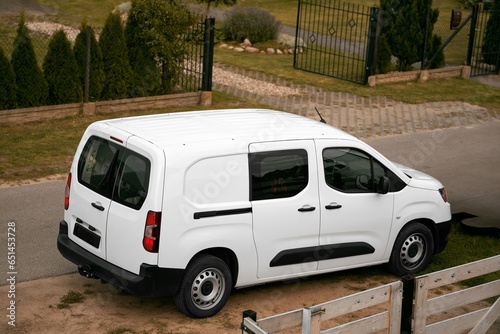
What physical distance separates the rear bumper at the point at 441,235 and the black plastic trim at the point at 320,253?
97 centimetres

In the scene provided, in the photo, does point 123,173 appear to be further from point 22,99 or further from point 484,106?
point 484,106

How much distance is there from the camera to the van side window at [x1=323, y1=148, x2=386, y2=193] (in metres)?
9.19

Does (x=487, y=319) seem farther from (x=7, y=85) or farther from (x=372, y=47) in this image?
(x=372, y=47)

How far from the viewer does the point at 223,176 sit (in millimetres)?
8453

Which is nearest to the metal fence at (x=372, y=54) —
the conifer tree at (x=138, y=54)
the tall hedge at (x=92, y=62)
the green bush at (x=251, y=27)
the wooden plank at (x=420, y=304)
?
the green bush at (x=251, y=27)

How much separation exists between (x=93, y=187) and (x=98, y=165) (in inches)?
8.8

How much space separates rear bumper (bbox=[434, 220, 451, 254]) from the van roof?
1.62 m

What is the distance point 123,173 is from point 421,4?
1533 cm

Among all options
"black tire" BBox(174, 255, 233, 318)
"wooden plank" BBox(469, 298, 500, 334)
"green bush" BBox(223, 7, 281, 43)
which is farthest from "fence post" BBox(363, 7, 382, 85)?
"wooden plank" BBox(469, 298, 500, 334)

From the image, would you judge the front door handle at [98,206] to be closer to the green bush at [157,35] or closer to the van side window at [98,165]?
the van side window at [98,165]

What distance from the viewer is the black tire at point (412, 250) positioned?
9844mm

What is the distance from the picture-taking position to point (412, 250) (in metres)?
9.99

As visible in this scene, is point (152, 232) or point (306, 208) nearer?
point (152, 232)

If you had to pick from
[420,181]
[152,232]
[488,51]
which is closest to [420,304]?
[152,232]
